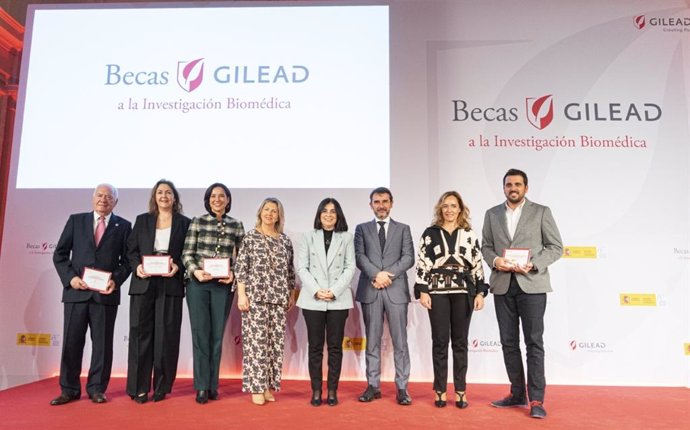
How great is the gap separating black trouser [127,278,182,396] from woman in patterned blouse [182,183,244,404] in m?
0.15

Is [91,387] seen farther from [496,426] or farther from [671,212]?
[671,212]

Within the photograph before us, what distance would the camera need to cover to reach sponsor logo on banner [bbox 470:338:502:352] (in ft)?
13.8

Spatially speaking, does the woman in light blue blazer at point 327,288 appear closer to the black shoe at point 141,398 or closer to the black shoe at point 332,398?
the black shoe at point 332,398

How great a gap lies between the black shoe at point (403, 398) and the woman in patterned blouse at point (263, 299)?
836mm

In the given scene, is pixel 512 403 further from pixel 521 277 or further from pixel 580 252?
pixel 580 252

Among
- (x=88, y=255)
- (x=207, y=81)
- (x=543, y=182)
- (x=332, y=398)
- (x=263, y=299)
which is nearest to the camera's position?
(x=332, y=398)

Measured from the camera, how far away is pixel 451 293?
3141 mm

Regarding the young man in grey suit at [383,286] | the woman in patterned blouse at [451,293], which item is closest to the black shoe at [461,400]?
the woman in patterned blouse at [451,293]

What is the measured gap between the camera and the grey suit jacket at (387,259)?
3414 mm

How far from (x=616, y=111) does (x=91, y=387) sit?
4.92 metres

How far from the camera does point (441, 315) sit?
3139 mm

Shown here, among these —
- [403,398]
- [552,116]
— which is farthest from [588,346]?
[552,116]

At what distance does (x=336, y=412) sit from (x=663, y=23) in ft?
15.1

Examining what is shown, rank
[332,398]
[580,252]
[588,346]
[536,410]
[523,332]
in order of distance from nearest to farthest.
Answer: [536,410]
[523,332]
[332,398]
[588,346]
[580,252]
